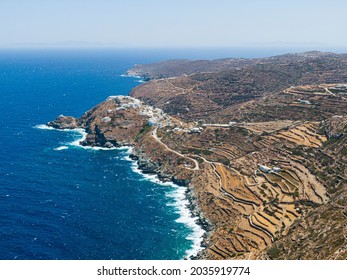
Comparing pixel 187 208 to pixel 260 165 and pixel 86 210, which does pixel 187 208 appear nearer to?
pixel 86 210

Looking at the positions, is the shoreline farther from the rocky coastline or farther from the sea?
the sea

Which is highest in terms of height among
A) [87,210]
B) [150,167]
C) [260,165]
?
[260,165]

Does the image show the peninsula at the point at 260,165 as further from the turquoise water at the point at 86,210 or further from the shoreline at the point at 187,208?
the turquoise water at the point at 86,210

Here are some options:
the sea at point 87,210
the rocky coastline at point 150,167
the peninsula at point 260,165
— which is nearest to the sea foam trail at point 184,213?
the sea at point 87,210

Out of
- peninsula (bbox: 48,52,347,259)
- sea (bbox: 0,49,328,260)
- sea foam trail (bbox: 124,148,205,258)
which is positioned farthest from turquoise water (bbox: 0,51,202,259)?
peninsula (bbox: 48,52,347,259)

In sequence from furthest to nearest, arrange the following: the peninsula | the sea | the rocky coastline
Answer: the rocky coastline < the sea < the peninsula

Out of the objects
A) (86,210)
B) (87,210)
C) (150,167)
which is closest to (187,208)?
(87,210)
